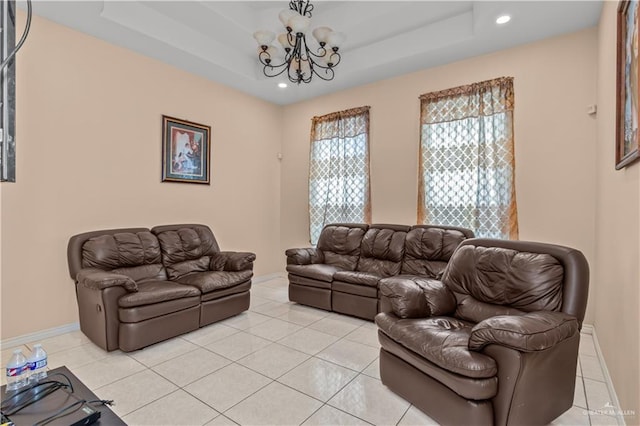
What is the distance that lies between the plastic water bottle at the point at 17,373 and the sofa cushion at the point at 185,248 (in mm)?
1994

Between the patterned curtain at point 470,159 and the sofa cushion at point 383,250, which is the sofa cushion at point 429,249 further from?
the patterned curtain at point 470,159

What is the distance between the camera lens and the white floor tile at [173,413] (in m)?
1.83

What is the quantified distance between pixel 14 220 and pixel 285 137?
146 inches

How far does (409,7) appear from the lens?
3.31 m

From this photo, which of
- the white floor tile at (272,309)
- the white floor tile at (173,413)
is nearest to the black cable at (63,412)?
the white floor tile at (173,413)

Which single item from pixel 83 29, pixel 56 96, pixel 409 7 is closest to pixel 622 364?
pixel 409 7

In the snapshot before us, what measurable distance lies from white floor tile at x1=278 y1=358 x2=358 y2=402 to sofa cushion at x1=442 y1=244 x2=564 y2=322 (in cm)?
98

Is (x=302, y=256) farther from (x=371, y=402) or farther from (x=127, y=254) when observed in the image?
(x=371, y=402)

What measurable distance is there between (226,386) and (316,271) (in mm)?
1822

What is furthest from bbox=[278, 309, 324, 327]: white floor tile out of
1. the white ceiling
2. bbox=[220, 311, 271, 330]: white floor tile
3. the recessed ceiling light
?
the recessed ceiling light

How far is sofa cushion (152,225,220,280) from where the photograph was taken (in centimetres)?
357

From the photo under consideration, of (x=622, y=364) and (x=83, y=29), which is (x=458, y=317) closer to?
(x=622, y=364)

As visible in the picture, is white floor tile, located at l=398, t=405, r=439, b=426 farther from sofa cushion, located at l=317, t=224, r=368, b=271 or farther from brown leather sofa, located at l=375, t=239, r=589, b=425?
sofa cushion, located at l=317, t=224, r=368, b=271

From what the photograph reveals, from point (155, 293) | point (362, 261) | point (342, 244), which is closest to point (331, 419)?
point (155, 293)
